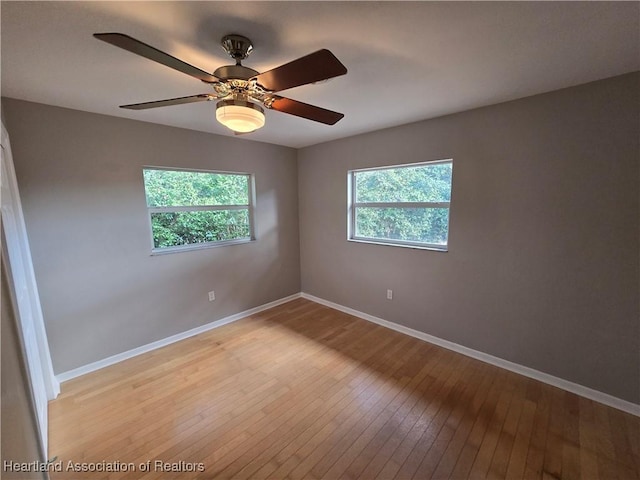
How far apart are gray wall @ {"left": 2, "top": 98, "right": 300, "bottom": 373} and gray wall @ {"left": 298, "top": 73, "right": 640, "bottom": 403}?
7.09ft

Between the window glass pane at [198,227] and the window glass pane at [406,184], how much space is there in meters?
1.61

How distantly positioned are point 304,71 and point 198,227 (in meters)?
2.46

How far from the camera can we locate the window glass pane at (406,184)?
8.75 feet

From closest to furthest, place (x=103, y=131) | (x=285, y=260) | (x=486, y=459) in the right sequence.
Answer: (x=486, y=459), (x=103, y=131), (x=285, y=260)

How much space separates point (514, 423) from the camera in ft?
5.90

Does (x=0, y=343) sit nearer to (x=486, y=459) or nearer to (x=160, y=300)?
(x=160, y=300)

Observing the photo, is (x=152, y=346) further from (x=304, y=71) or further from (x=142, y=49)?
(x=304, y=71)

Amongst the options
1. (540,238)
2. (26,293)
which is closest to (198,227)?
(26,293)

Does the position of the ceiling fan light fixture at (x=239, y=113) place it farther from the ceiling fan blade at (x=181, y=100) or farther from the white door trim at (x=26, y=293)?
the white door trim at (x=26, y=293)

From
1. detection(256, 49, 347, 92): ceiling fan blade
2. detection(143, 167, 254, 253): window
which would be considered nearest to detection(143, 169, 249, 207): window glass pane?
detection(143, 167, 254, 253): window

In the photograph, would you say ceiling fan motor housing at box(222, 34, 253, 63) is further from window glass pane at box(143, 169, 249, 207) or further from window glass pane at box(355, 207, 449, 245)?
window glass pane at box(355, 207, 449, 245)

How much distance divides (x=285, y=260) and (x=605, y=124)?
3.49 metres

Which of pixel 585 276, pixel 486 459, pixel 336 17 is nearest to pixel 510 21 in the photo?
pixel 336 17

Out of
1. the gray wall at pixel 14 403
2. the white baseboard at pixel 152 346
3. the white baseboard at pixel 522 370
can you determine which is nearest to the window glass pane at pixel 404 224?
the white baseboard at pixel 522 370
